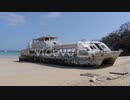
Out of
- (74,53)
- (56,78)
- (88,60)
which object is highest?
(74,53)

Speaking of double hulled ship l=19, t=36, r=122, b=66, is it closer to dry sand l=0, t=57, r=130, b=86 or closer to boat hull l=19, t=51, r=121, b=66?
boat hull l=19, t=51, r=121, b=66

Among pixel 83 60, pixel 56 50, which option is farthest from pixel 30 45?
pixel 83 60

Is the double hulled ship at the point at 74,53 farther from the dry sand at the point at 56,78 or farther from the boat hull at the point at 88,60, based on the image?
the dry sand at the point at 56,78

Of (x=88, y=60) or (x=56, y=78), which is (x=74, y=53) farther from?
(x=56, y=78)

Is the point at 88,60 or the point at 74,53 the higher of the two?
the point at 74,53

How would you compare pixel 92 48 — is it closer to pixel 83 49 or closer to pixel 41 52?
pixel 83 49

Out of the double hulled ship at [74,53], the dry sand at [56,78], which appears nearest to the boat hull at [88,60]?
the double hulled ship at [74,53]

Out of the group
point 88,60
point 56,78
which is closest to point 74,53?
point 88,60

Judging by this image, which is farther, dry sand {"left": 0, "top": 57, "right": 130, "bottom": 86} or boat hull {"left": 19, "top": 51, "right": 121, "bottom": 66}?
boat hull {"left": 19, "top": 51, "right": 121, "bottom": 66}

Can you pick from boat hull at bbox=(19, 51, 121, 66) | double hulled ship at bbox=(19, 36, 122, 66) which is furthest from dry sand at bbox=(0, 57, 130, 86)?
double hulled ship at bbox=(19, 36, 122, 66)

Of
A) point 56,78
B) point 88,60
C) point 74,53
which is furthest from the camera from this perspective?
point 74,53

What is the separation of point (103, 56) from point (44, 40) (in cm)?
1169

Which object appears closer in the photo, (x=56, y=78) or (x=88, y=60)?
(x=56, y=78)

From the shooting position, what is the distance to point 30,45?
3006cm
